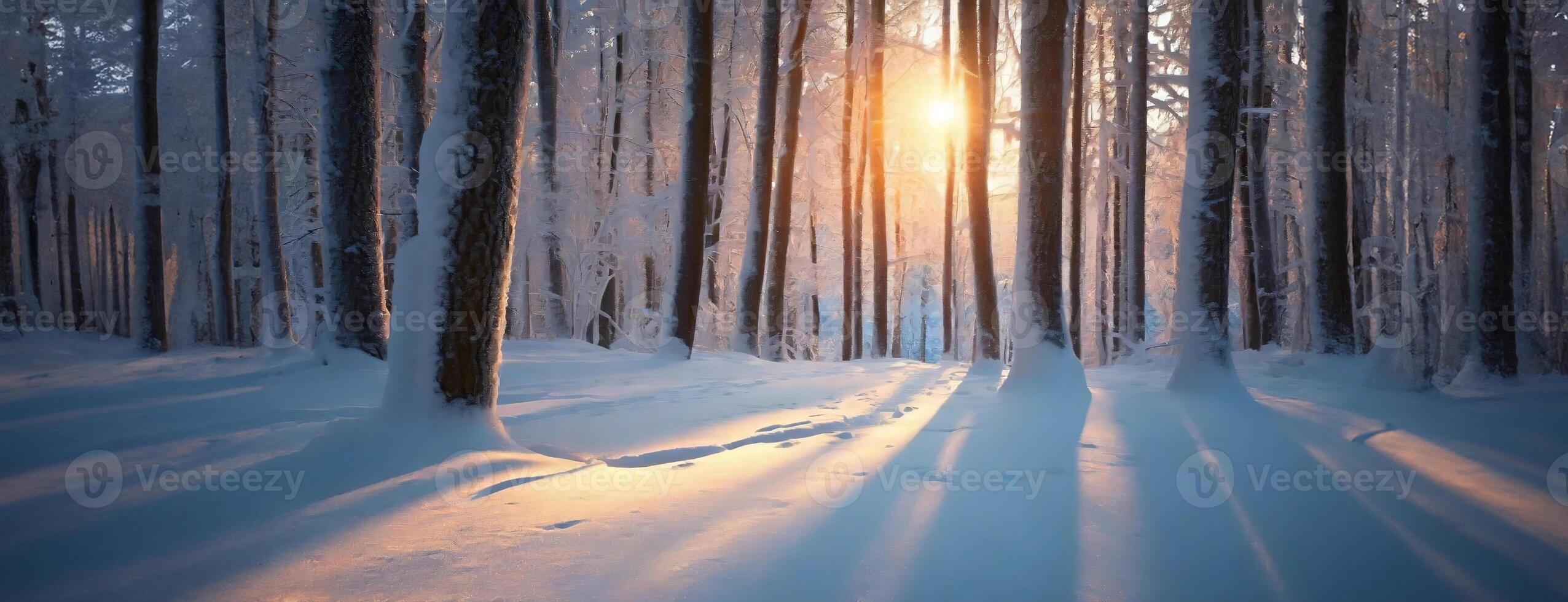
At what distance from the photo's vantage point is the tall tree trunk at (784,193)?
10.4m

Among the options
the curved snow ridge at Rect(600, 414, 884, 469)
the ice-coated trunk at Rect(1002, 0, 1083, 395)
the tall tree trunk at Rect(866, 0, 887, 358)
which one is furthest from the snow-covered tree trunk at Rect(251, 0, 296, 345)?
the ice-coated trunk at Rect(1002, 0, 1083, 395)

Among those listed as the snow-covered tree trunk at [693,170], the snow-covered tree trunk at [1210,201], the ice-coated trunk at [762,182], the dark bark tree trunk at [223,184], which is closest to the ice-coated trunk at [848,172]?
the ice-coated trunk at [762,182]

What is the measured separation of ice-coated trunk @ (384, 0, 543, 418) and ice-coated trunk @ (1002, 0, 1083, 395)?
4.72m

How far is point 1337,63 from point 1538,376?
430cm

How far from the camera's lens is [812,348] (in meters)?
16.2

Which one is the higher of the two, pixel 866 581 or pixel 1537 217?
pixel 1537 217

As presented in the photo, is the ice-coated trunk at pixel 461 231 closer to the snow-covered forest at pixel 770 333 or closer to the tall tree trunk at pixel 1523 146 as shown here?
the snow-covered forest at pixel 770 333

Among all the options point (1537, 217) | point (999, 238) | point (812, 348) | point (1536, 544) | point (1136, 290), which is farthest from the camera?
point (999, 238)

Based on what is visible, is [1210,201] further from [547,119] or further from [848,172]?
[547,119]

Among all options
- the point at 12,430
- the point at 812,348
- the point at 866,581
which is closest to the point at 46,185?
the point at 12,430

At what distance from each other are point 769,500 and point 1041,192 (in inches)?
187

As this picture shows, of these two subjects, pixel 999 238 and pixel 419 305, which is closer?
pixel 419 305

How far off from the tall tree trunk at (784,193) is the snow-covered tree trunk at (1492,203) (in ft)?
27.2

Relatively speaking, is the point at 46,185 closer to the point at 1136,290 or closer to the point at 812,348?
the point at 812,348
